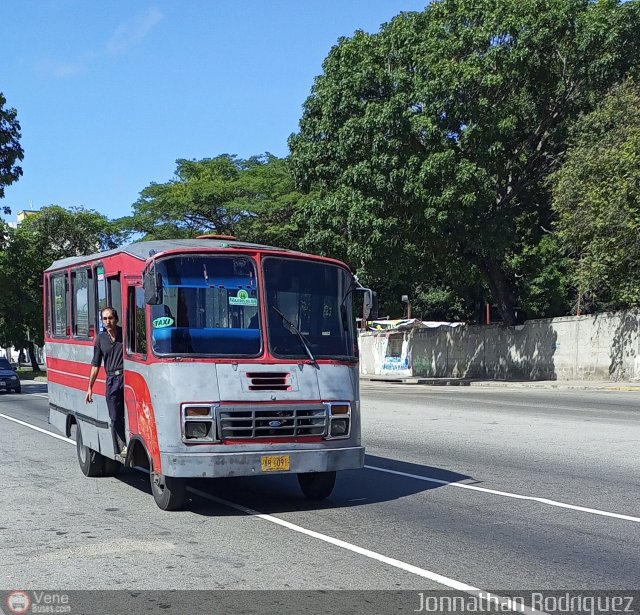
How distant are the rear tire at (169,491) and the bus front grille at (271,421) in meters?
0.82

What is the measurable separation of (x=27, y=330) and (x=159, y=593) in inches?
2456

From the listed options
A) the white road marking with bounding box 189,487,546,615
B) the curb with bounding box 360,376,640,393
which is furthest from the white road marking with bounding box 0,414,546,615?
the curb with bounding box 360,376,640,393

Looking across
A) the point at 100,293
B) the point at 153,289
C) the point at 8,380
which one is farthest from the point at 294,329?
the point at 8,380

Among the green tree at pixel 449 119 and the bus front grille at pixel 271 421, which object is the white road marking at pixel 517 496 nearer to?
the bus front grille at pixel 271 421

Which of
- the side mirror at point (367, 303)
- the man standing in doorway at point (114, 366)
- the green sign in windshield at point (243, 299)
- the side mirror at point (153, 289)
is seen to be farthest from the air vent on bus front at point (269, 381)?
the man standing in doorway at point (114, 366)

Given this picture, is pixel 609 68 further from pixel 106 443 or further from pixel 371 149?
pixel 106 443

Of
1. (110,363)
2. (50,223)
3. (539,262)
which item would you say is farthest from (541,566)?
(50,223)

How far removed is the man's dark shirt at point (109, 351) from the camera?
32.7 ft

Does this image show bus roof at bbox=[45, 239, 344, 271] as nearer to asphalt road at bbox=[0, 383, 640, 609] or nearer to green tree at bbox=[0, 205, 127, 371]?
asphalt road at bbox=[0, 383, 640, 609]

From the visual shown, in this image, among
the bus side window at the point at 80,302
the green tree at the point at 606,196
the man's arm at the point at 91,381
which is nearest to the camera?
the man's arm at the point at 91,381

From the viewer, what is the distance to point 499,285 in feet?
122

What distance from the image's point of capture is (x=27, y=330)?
6494cm

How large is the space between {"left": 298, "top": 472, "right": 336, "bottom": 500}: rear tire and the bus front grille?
2.58ft

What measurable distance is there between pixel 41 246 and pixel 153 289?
2234 inches
